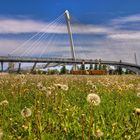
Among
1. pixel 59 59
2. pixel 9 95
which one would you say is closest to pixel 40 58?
pixel 59 59

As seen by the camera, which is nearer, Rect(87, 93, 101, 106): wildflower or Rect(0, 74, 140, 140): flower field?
Rect(87, 93, 101, 106): wildflower

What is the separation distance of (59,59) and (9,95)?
114m

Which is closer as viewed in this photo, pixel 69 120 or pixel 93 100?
pixel 93 100

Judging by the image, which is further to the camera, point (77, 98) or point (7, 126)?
point (77, 98)

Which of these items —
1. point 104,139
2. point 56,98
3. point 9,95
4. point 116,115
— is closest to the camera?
point 104,139

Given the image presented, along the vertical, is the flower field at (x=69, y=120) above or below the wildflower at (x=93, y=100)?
below

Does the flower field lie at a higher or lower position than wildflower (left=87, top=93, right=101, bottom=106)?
lower

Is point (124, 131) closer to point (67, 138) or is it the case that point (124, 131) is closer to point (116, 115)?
point (67, 138)

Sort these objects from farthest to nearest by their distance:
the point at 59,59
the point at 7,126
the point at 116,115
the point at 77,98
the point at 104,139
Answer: the point at 59,59
the point at 77,98
the point at 116,115
the point at 7,126
the point at 104,139

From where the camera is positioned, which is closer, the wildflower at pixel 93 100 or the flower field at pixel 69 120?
the wildflower at pixel 93 100

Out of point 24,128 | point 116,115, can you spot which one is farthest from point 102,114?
point 24,128

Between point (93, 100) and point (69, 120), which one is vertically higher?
point (93, 100)

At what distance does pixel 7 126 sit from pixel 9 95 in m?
4.43

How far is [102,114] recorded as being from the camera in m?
8.12
